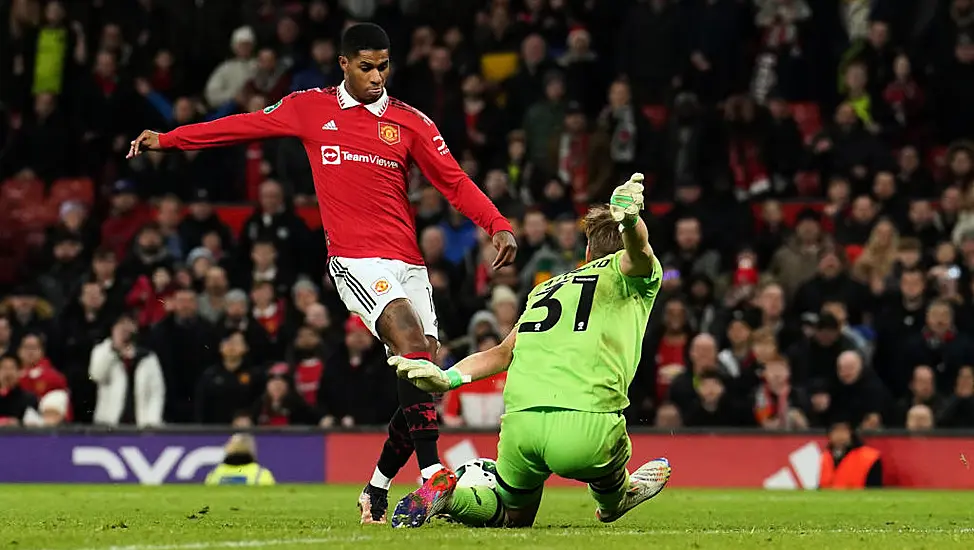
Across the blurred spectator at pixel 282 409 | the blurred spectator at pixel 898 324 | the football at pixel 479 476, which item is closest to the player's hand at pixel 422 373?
the football at pixel 479 476

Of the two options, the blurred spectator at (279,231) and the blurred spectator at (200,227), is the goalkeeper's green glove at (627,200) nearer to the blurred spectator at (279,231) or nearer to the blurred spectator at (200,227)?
the blurred spectator at (279,231)

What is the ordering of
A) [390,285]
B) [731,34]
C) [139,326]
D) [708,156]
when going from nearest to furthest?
[390,285], [139,326], [708,156], [731,34]

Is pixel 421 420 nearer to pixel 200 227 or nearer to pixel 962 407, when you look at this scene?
pixel 962 407

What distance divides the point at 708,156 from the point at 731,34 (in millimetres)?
2173

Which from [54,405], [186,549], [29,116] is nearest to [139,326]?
[54,405]

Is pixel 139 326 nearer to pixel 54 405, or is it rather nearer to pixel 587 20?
pixel 54 405

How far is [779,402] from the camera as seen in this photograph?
16.1m

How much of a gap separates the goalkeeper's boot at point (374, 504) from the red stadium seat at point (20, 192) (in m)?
11.6

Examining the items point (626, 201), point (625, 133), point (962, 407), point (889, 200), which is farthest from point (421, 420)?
point (625, 133)

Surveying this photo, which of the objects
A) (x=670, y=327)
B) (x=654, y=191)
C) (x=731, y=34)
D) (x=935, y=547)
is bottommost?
(x=935, y=547)

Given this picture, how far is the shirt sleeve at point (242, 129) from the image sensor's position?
9.26m

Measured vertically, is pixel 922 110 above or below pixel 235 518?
above

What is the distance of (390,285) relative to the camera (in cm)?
911

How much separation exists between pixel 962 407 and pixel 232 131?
8723 millimetres
